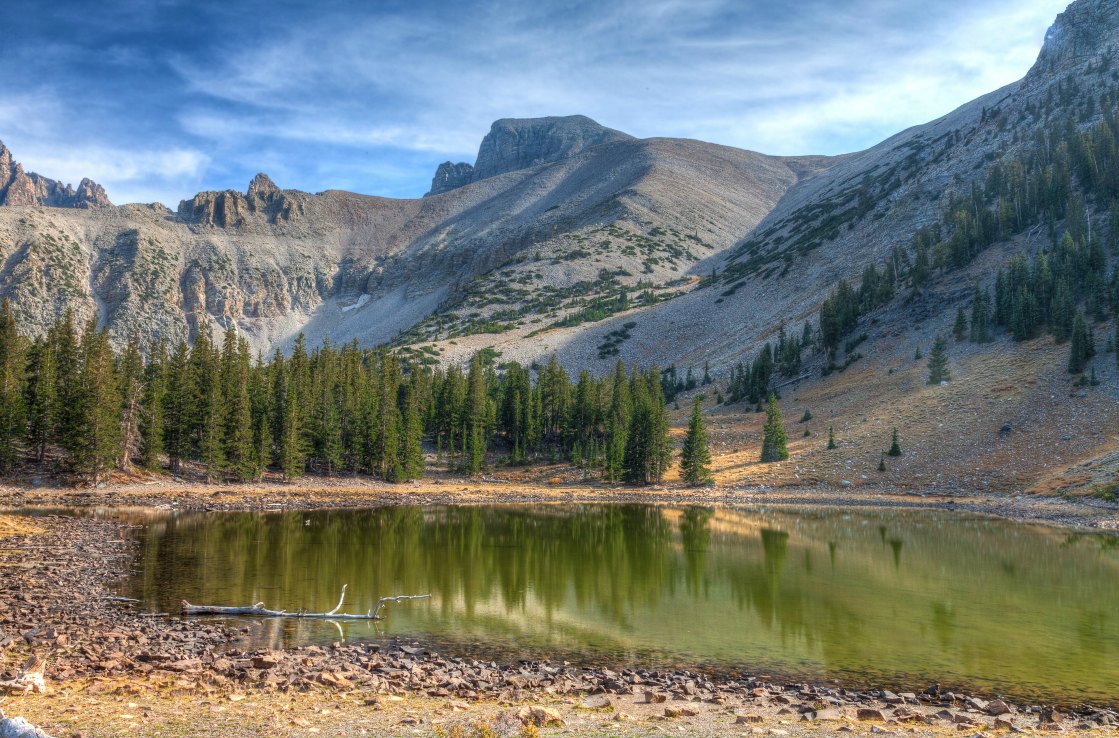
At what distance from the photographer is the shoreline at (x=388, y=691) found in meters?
11.6

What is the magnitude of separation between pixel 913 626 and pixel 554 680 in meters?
13.0

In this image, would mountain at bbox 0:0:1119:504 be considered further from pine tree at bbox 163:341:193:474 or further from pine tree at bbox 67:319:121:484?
pine tree at bbox 67:319:121:484

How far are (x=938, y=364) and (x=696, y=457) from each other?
1276 inches

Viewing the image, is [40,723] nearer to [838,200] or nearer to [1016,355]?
[1016,355]

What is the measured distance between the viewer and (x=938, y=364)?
79875 mm

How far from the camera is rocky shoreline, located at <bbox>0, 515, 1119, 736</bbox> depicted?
12.7m

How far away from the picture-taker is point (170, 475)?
60875 millimetres

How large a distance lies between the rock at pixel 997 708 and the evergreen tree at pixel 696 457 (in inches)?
2168

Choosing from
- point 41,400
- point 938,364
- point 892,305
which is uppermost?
point 892,305

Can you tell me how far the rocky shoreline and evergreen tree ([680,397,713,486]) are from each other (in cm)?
5394

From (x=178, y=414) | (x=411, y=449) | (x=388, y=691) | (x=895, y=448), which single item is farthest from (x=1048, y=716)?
(x=178, y=414)

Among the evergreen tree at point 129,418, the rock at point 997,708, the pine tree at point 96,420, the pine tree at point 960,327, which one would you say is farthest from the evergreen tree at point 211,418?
the pine tree at point 960,327

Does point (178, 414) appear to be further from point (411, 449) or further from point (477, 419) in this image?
point (477, 419)

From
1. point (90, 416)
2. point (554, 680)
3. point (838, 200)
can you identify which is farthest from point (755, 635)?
point (838, 200)
